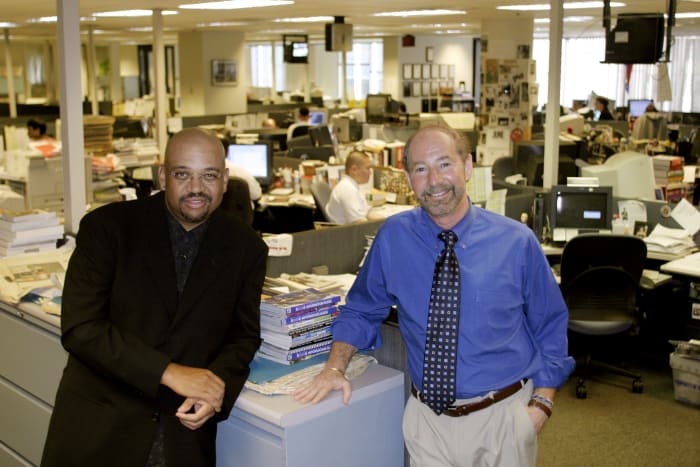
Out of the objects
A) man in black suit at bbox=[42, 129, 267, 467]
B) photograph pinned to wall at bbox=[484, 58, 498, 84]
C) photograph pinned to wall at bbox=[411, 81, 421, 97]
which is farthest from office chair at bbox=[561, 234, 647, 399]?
photograph pinned to wall at bbox=[411, 81, 421, 97]

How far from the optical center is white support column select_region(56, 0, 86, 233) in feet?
12.9

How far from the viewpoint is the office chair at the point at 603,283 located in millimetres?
5051

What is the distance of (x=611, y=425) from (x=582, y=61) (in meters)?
16.8

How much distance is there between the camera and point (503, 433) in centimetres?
227

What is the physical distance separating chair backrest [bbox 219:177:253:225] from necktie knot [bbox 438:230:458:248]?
14.6 ft

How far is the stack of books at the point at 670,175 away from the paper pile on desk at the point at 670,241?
1.52m

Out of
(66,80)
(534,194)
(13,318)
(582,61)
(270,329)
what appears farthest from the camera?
(582,61)

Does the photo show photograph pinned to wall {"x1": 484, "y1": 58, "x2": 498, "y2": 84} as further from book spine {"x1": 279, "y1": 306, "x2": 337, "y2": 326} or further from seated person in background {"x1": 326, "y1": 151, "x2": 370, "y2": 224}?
book spine {"x1": 279, "y1": 306, "x2": 337, "y2": 326}

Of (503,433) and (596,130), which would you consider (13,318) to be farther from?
(596,130)

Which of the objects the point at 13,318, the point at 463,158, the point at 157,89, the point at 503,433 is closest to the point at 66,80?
the point at 13,318

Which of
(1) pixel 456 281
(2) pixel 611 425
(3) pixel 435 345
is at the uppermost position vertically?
(1) pixel 456 281

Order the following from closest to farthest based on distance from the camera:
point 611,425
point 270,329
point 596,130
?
1. point 270,329
2. point 611,425
3. point 596,130

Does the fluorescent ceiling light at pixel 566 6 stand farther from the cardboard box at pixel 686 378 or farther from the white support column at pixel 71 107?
the white support column at pixel 71 107

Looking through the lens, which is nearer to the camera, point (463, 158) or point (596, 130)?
point (463, 158)
